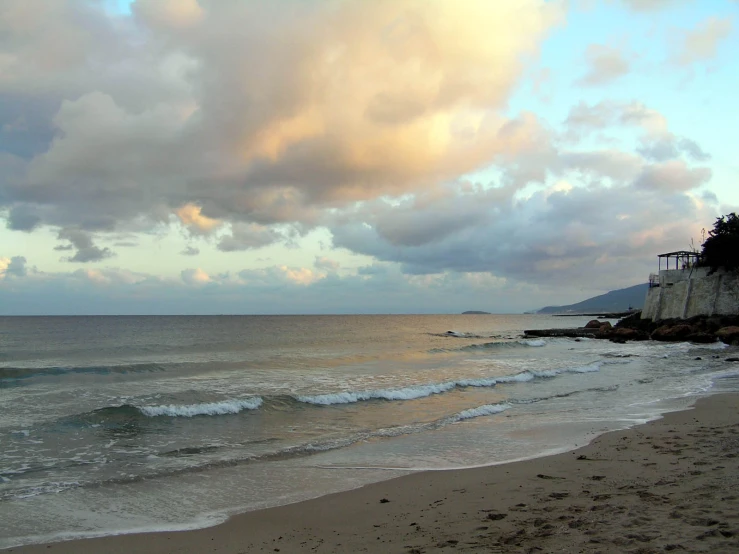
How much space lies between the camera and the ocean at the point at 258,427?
8.86 metres

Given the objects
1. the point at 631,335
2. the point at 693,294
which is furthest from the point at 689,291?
the point at 631,335

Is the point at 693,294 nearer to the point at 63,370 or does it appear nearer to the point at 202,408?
the point at 202,408

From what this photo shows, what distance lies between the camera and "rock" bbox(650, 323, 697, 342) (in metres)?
50.1

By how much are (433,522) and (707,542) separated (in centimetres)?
317

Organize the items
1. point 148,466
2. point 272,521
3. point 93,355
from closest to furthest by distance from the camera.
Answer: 1. point 272,521
2. point 148,466
3. point 93,355

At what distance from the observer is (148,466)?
36.3ft

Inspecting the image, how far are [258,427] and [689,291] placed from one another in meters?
55.9

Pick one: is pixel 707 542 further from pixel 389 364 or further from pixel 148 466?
pixel 389 364

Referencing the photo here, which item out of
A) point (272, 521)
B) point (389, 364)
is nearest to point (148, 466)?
point (272, 521)

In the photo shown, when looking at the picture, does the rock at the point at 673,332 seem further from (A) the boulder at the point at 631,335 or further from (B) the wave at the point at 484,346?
(B) the wave at the point at 484,346

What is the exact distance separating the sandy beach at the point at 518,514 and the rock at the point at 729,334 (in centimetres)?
4265

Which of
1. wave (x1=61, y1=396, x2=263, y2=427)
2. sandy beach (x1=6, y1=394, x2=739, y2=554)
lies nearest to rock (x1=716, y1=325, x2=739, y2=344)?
sandy beach (x1=6, y1=394, x2=739, y2=554)

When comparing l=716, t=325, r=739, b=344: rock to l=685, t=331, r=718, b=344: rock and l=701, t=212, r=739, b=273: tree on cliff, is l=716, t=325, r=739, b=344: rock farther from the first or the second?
l=701, t=212, r=739, b=273: tree on cliff

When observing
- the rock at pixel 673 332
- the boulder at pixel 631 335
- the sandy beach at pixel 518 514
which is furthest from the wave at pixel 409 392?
the boulder at pixel 631 335
